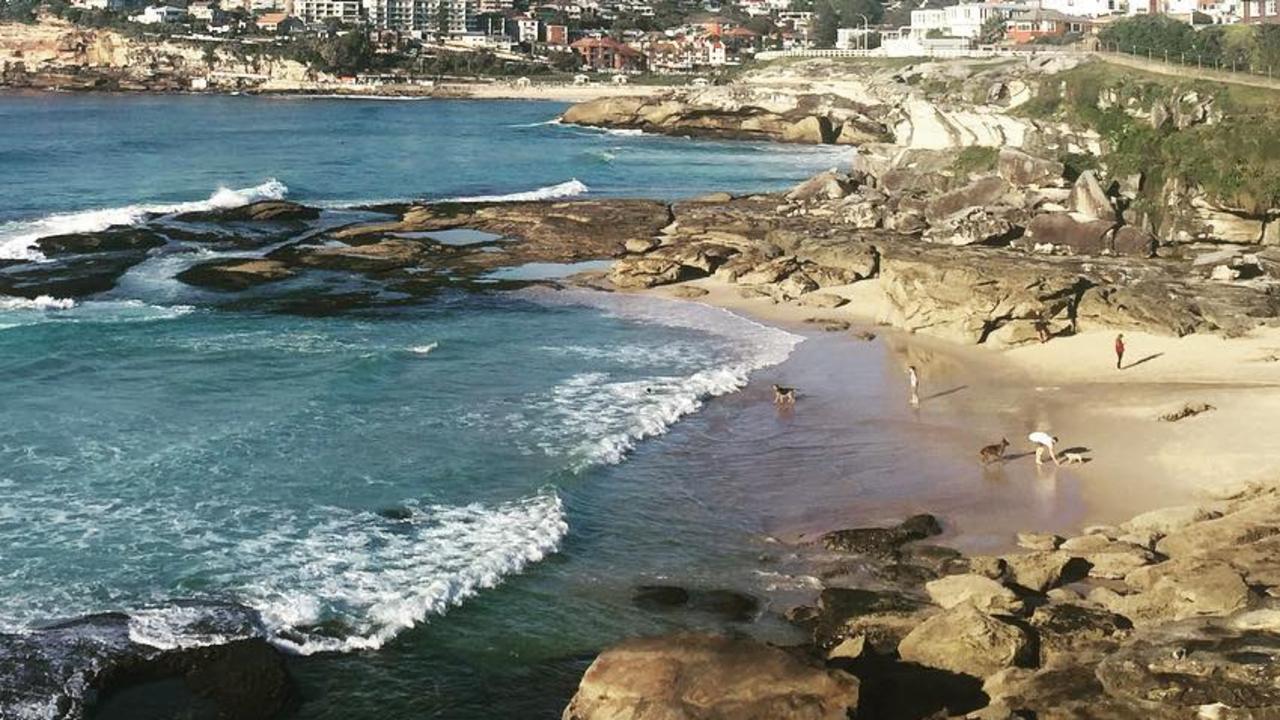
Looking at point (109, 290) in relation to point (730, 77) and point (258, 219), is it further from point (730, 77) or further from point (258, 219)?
point (730, 77)

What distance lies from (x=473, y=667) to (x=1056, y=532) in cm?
984

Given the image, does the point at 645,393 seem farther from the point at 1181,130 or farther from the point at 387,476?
the point at 1181,130

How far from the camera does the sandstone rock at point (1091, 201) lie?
42.7 metres

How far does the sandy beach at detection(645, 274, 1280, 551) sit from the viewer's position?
22375 mm

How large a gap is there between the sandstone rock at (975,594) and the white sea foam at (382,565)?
244 inches

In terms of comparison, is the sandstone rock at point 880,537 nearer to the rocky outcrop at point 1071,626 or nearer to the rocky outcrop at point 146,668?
the rocky outcrop at point 1071,626

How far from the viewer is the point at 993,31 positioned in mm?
136875

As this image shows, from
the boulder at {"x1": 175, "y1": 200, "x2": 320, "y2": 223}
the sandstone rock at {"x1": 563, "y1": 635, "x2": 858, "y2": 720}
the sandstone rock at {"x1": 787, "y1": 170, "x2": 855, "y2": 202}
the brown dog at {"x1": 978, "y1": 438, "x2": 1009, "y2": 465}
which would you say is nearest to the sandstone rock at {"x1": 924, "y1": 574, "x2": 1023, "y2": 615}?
the sandstone rock at {"x1": 563, "y1": 635, "x2": 858, "y2": 720}

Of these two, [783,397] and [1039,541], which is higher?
[783,397]

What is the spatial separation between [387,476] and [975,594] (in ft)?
36.9

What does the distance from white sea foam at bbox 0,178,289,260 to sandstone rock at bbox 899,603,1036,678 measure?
39.0 meters

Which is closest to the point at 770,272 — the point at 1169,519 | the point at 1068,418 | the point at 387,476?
the point at 1068,418

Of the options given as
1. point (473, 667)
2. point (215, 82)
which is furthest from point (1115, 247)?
point (215, 82)

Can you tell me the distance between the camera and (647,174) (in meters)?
75.9
